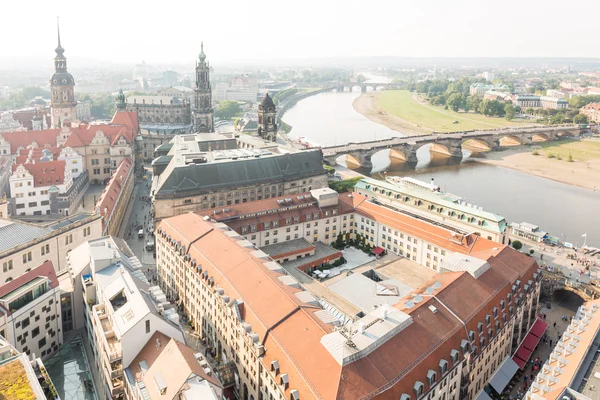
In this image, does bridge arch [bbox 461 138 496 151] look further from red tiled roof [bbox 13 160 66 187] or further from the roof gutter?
the roof gutter

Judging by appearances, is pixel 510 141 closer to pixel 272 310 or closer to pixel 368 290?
pixel 368 290

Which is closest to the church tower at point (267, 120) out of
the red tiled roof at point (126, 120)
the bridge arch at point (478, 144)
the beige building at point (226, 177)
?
the beige building at point (226, 177)

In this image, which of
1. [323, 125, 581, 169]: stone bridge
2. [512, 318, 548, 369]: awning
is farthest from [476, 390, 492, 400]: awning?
[323, 125, 581, 169]: stone bridge

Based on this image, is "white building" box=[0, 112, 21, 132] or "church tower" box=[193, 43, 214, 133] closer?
"church tower" box=[193, 43, 214, 133]

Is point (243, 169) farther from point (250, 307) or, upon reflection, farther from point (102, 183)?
point (250, 307)

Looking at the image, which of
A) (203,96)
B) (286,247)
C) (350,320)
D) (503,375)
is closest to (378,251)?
(286,247)

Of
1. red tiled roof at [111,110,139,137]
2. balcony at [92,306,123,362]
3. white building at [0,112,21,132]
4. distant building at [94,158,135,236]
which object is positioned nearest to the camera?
balcony at [92,306,123,362]
